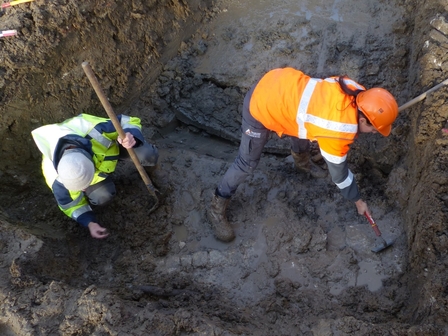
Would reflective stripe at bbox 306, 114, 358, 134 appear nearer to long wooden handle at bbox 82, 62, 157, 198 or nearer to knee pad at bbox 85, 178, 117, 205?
long wooden handle at bbox 82, 62, 157, 198

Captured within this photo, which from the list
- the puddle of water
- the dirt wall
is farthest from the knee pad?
the puddle of water

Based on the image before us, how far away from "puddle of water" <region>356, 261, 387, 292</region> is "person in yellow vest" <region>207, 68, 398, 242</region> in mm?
537

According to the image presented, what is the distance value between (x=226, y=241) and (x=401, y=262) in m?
1.51

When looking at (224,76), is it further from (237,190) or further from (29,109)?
(29,109)

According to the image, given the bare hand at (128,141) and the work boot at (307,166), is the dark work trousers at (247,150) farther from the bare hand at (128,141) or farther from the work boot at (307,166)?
the bare hand at (128,141)

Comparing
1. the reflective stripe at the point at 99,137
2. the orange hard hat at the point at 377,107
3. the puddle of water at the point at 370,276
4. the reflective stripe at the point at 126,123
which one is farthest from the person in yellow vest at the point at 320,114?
the reflective stripe at the point at 99,137

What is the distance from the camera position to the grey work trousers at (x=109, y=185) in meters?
3.98

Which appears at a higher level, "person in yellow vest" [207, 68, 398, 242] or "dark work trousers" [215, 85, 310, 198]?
"person in yellow vest" [207, 68, 398, 242]

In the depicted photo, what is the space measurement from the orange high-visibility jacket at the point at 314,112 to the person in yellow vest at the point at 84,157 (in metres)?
1.18

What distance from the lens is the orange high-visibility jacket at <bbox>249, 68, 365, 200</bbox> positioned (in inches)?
116

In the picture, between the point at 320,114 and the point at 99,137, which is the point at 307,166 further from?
the point at 99,137

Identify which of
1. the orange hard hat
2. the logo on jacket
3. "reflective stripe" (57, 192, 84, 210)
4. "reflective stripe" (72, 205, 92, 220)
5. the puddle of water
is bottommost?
the puddle of water

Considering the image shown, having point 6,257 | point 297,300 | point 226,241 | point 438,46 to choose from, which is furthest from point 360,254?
point 6,257

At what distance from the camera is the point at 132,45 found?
4699 millimetres
